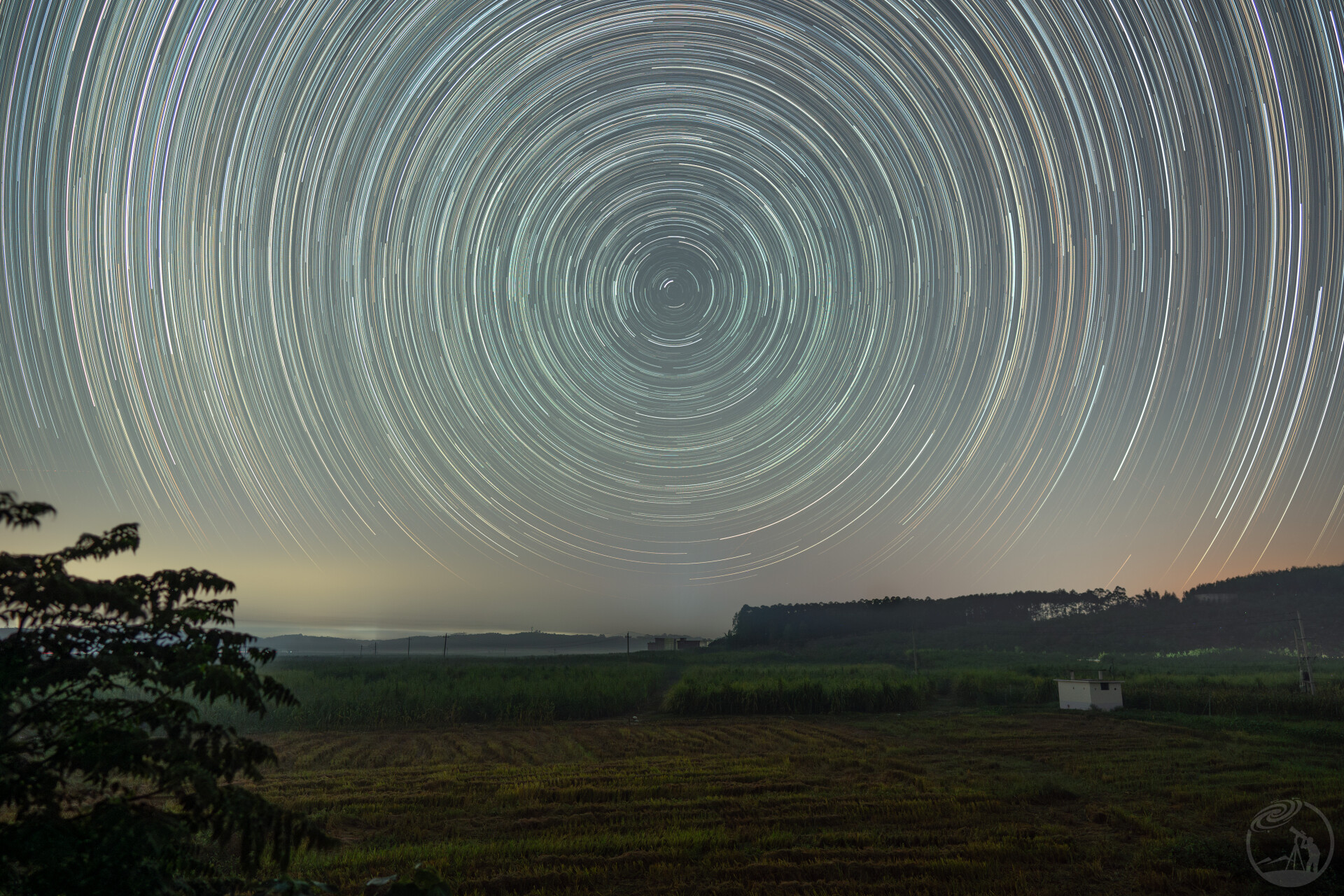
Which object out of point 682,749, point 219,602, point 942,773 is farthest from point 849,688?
point 219,602

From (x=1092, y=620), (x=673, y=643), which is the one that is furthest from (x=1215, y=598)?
(x=673, y=643)

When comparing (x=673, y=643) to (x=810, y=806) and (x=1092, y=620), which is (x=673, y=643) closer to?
(x=1092, y=620)

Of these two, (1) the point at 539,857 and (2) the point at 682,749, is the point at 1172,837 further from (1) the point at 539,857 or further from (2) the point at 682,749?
(2) the point at 682,749

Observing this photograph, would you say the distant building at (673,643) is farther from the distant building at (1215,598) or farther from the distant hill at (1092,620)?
the distant building at (1215,598)

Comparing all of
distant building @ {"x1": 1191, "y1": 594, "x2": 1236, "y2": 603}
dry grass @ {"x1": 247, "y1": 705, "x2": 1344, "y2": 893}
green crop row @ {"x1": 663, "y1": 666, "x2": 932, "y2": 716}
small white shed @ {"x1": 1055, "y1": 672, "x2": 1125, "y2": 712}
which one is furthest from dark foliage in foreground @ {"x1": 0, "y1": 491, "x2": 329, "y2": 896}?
distant building @ {"x1": 1191, "y1": 594, "x2": 1236, "y2": 603}

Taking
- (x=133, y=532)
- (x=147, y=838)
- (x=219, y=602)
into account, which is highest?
(x=133, y=532)

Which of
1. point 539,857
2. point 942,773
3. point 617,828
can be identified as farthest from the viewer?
point 942,773

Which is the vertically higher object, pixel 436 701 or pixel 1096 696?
pixel 436 701
